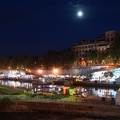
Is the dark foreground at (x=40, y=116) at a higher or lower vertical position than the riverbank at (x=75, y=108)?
lower

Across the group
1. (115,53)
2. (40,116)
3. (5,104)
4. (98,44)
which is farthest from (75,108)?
(98,44)

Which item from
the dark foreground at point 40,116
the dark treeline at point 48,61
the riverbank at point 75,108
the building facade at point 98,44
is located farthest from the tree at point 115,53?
the dark foreground at point 40,116

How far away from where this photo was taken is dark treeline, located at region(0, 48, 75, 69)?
81438 mm

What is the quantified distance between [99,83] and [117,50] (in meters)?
18.2

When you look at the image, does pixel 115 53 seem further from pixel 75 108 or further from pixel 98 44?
pixel 75 108

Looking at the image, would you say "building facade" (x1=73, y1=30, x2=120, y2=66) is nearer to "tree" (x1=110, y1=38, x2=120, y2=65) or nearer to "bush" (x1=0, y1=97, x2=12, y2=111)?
"tree" (x1=110, y1=38, x2=120, y2=65)

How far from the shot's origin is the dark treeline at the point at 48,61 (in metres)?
81.4

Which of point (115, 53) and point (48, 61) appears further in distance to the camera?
point (48, 61)

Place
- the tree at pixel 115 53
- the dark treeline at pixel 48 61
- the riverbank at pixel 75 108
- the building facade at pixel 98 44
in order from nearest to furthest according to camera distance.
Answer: the riverbank at pixel 75 108 < the tree at pixel 115 53 < the dark treeline at pixel 48 61 < the building facade at pixel 98 44

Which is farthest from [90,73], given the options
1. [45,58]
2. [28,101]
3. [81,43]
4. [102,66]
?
[28,101]

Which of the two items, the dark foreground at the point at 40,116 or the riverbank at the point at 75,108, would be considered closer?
the riverbank at the point at 75,108

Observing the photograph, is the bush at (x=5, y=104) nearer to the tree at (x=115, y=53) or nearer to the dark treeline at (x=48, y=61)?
the tree at (x=115, y=53)

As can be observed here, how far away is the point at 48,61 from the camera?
87.2 meters

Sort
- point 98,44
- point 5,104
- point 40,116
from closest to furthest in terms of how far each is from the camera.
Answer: point 40,116, point 5,104, point 98,44
